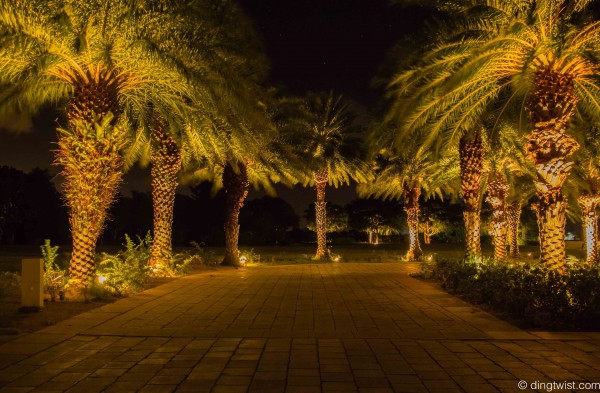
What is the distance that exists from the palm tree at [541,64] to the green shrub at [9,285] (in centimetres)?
1114

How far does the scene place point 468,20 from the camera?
1330cm

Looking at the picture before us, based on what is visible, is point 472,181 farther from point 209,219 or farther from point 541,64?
point 209,219

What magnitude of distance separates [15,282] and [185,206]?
57.2 metres

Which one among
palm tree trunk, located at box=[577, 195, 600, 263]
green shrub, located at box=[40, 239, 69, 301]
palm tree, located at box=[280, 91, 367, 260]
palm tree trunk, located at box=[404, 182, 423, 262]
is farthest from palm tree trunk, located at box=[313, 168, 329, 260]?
green shrub, located at box=[40, 239, 69, 301]

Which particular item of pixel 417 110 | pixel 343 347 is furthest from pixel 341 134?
pixel 343 347

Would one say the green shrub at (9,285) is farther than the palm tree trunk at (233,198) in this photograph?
No

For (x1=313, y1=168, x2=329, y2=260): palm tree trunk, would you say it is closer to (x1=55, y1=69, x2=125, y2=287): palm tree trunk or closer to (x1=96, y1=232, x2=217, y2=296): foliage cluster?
(x1=96, y1=232, x2=217, y2=296): foliage cluster

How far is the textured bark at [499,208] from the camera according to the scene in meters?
24.4

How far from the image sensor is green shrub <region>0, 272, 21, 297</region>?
12703mm

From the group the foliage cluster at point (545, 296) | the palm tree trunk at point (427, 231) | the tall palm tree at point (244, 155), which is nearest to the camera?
the foliage cluster at point (545, 296)

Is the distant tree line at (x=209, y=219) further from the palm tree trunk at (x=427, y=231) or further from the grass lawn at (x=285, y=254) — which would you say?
the grass lawn at (x=285, y=254)

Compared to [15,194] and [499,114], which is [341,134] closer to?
[499,114]

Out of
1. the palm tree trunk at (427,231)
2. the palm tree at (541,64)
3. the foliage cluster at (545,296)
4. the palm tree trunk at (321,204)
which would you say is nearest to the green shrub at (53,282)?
the foliage cluster at (545,296)

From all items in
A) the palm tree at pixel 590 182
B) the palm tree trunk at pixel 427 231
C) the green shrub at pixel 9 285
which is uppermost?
the palm tree at pixel 590 182
